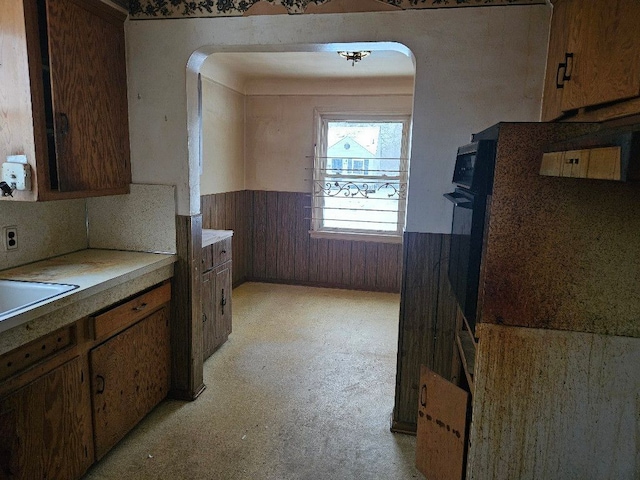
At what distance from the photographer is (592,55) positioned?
1.34 meters

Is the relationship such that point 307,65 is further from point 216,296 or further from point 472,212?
point 472,212

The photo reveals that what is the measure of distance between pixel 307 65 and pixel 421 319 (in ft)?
9.43

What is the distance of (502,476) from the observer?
4.75 ft

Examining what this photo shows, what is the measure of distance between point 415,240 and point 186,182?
132cm

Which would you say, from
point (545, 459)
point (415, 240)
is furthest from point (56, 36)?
point (545, 459)

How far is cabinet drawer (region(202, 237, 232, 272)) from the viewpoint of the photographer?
9.81ft

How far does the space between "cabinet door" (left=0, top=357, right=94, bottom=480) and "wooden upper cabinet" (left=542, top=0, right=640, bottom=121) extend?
213 cm

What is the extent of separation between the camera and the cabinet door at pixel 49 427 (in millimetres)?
1514

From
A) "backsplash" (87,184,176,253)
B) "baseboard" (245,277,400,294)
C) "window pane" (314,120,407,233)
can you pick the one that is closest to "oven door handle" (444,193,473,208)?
"backsplash" (87,184,176,253)

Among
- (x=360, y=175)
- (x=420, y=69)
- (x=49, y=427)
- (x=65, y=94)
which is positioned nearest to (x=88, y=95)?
(x=65, y=94)

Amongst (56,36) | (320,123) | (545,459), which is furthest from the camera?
(320,123)

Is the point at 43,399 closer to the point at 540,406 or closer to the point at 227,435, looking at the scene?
the point at 227,435

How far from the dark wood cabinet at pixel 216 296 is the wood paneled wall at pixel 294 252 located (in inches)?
59.5

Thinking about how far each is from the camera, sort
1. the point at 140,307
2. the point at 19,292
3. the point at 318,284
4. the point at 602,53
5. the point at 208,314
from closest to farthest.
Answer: the point at 602,53 < the point at 19,292 < the point at 140,307 < the point at 208,314 < the point at 318,284
